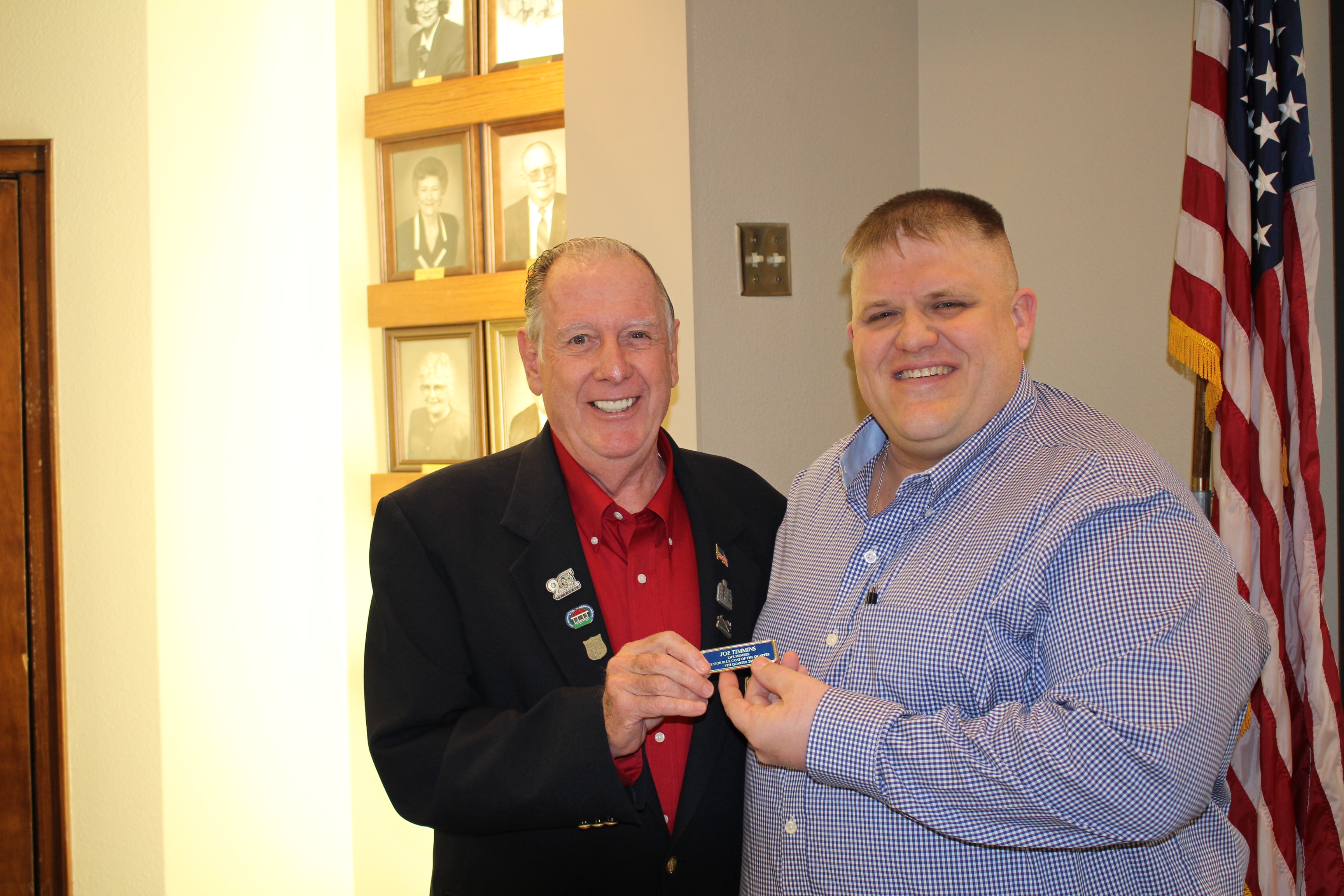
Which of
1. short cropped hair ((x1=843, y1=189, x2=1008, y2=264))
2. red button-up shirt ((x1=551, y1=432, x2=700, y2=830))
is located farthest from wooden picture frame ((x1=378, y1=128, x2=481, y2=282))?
short cropped hair ((x1=843, y1=189, x2=1008, y2=264))

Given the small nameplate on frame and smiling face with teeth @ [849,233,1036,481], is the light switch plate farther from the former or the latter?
the small nameplate on frame

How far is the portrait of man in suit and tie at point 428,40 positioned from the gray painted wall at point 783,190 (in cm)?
126

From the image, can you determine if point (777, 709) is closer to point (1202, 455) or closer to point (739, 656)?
point (739, 656)

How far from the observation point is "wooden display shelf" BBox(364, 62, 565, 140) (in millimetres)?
3385

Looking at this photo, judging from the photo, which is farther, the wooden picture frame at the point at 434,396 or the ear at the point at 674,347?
the wooden picture frame at the point at 434,396

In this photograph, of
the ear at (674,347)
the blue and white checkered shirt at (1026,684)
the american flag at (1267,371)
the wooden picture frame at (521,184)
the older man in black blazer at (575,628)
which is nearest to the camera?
the blue and white checkered shirt at (1026,684)

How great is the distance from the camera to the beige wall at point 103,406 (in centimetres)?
332

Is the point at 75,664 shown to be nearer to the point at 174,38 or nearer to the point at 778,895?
the point at 174,38

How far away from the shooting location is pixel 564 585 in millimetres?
1788

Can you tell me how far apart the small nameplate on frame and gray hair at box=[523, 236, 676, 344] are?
72cm

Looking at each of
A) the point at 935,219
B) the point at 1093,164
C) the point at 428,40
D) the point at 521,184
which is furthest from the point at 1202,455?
the point at 428,40

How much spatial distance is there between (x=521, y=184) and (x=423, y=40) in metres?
0.70

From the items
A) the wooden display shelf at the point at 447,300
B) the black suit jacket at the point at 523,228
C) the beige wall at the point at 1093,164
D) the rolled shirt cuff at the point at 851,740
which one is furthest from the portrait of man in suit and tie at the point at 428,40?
the rolled shirt cuff at the point at 851,740

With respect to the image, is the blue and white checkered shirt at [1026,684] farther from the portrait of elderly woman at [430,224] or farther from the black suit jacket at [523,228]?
the portrait of elderly woman at [430,224]
